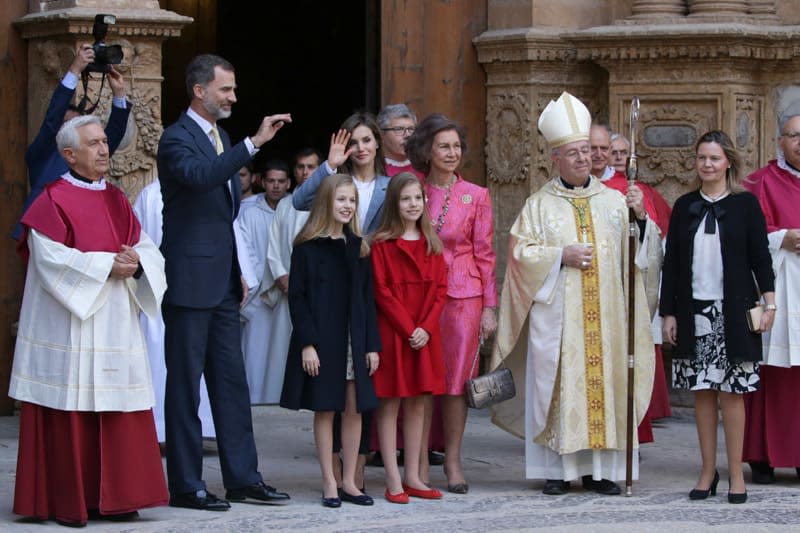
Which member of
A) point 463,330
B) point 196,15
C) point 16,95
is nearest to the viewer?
point 463,330

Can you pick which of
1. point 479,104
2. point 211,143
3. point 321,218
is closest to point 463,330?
point 321,218

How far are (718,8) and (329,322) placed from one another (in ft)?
14.2

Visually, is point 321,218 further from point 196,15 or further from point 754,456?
point 196,15

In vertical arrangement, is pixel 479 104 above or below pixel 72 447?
above

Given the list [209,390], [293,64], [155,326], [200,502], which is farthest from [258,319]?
[293,64]

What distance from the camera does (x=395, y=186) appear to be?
9078 millimetres

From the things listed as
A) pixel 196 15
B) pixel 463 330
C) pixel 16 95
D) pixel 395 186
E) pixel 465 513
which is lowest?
pixel 465 513

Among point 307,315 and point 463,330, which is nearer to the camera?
point 307,315

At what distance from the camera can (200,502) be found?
342 inches

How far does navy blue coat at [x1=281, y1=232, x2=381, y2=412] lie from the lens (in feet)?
28.9

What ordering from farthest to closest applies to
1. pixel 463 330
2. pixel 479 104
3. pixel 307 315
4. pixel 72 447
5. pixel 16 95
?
pixel 479 104
pixel 16 95
pixel 463 330
pixel 307 315
pixel 72 447

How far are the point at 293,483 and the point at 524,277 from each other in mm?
1622

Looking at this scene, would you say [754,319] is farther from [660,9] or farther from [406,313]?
[660,9]

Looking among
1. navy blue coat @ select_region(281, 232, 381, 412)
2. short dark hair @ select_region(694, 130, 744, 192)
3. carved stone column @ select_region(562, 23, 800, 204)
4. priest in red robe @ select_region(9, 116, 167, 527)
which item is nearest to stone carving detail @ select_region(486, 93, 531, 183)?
carved stone column @ select_region(562, 23, 800, 204)
